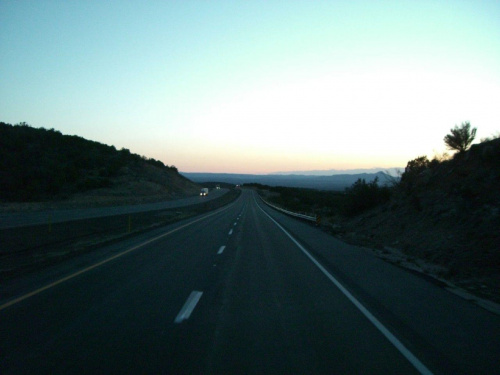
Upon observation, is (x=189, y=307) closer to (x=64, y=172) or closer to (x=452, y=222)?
(x=452, y=222)

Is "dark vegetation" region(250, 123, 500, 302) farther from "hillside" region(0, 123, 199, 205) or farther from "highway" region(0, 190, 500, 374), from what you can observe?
"hillside" region(0, 123, 199, 205)

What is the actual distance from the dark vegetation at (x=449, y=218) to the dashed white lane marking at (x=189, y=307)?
627cm

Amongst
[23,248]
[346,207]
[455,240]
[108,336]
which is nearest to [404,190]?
[346,207]

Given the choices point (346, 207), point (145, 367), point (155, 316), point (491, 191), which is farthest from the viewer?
point (346, 207)

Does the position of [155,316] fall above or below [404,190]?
below

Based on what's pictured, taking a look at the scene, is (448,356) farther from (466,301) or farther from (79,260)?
(79,260)

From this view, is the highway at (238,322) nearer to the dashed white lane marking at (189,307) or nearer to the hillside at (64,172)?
the dashed white lane marking at (189,307)

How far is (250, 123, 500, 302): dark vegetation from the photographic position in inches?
486

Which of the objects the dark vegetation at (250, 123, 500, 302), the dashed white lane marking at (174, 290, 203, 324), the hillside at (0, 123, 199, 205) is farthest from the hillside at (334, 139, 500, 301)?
the hillside at (0, 123, 199, 205)

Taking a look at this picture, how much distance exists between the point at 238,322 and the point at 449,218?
1284 cm

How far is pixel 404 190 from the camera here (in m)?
25.2

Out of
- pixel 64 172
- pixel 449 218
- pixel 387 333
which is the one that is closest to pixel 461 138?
pixel 449 218

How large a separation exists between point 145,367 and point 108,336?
4.56 ft

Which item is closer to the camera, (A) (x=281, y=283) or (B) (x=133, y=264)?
(A) (x=281, y=283)
